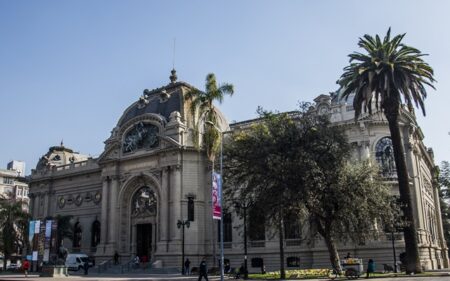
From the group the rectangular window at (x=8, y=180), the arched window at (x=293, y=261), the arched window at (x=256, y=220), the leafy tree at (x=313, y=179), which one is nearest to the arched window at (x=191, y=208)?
the arched window at (x=293, y=261)

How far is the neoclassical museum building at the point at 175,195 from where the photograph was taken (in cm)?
4591

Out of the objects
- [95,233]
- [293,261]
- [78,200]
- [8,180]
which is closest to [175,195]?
[293,261]

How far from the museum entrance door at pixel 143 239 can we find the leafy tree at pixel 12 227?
1588 centimetres

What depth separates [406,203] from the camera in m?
33.4

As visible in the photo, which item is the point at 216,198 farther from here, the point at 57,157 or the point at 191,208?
the point at 57,157

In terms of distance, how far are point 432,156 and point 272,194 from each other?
48.2m

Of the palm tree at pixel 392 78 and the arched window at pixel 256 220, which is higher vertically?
the palm tree at pixel 392 78

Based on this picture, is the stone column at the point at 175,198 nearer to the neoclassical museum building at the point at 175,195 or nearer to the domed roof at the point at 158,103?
the neoclassical museum building at the point at 175,195

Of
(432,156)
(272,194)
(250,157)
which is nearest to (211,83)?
(250,157)

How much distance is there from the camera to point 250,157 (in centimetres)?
3381

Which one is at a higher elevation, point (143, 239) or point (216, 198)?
point (216, 198)

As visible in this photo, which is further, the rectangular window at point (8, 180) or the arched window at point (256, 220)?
the rectangular window at point (8, 180)

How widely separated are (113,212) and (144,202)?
159 inches

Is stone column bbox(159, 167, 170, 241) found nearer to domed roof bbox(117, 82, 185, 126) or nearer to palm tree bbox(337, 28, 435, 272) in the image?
domed roof bbox(117, 82, 185, 126)
